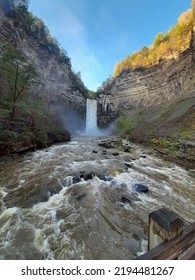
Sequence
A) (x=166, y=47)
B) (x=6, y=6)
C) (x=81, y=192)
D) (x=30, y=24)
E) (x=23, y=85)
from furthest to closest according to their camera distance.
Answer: (x=166, y=47) → (x=30, y=24) → (x=6, y=6) → (x=23, y=85) → (x=81, y=192)

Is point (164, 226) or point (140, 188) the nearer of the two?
point (164, 226)

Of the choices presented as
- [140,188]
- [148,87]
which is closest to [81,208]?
[140,188]

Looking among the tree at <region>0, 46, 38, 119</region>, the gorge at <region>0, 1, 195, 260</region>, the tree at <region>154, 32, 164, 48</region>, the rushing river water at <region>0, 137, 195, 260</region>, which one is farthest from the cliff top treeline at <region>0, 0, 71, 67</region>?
the rushing river water at <region>0, 137, 195, 260</region>

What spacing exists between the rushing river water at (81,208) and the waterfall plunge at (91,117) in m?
26.4

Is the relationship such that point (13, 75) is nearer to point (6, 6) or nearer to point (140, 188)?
point (140, 188)

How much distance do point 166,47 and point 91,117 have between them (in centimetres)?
1894

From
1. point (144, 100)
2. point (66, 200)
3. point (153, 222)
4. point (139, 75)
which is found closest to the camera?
point (153, 222)

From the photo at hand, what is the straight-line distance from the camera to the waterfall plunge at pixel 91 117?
3372cm

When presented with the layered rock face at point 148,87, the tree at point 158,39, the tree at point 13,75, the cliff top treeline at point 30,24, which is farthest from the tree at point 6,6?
the tree at point 158,39

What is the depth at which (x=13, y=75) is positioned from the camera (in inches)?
426

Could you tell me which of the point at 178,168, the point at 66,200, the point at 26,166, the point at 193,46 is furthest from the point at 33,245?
the point at 193,46

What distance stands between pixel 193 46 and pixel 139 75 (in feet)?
36.7

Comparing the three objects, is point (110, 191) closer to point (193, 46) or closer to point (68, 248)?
point (68, 248)
